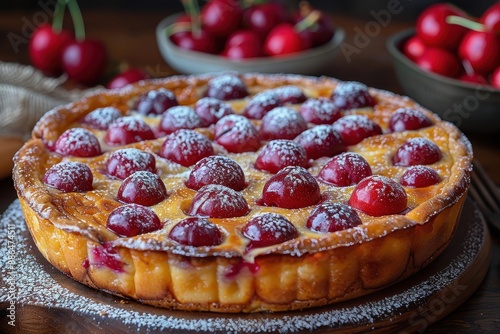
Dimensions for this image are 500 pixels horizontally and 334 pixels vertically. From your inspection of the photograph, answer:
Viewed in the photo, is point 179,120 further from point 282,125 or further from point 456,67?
point 456,67

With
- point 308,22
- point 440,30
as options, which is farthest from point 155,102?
point 440,30

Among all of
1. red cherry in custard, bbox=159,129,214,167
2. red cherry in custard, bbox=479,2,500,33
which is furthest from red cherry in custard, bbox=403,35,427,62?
red cherry in custard, bbox=159,129,214,167

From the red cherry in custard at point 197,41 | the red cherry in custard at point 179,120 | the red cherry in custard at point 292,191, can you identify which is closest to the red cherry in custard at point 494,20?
the red cherry in custard at point 197,41

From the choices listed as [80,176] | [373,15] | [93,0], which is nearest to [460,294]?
[80,176]

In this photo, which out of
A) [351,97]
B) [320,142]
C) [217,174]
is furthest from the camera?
[351,97]

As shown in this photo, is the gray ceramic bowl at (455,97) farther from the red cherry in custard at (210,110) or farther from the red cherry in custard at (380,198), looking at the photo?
the red cherry in custard at (380,198)

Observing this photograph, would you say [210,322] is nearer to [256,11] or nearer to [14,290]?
[14,290]
